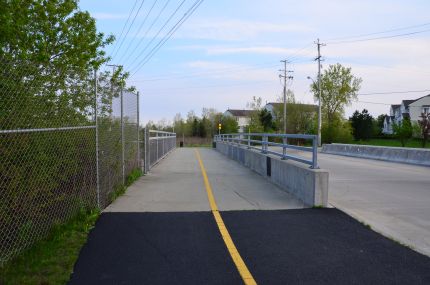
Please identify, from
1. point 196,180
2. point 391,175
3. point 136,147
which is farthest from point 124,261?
point 391,175

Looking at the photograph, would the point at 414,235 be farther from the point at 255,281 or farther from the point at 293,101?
the point at 293,101

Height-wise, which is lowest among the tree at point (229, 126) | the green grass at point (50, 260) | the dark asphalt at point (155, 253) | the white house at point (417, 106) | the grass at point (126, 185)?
the dark asphalt at point (155, 253)

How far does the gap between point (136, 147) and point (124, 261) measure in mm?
9315

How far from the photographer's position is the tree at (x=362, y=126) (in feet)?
276

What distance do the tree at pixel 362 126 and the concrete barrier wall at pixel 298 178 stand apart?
74.0m

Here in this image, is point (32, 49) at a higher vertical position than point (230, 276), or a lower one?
higher

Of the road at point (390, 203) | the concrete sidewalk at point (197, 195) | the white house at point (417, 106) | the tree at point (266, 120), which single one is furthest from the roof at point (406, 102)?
the concrete sidewalk at point (197, 195)

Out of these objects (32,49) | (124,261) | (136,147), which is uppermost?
(32,49)

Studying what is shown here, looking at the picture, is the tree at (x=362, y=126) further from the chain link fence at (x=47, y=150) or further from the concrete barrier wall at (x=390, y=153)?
the chain link fence at (x=47, y=150)

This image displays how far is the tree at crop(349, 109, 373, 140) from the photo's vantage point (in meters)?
84.2

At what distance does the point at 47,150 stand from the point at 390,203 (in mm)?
6966

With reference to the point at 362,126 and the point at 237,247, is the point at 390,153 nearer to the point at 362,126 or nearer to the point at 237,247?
the point at 237,247

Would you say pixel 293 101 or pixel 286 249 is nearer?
pixel 286 249

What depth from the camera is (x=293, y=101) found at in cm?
7675
